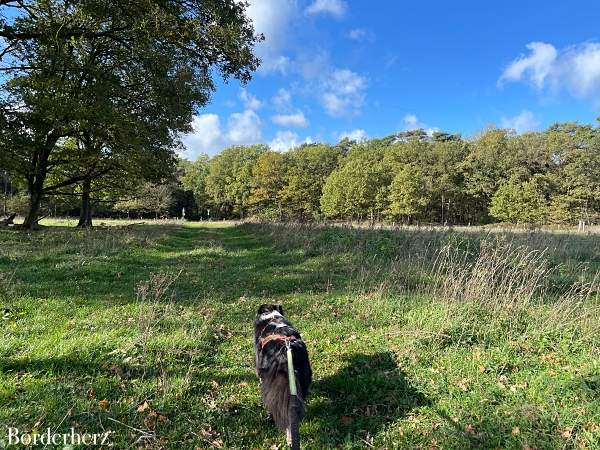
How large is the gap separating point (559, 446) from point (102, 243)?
43.8ft

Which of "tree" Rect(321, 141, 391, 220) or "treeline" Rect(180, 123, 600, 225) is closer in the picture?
"treeline" Rect(180, 123, 600, 225)

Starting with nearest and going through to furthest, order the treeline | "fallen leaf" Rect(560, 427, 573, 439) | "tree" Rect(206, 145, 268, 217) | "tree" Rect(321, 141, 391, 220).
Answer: "fallen leaf" Rect(560, 427, 573, 439)
the treeline
"tree" Rect(321, 141, 391, 220)
"tree" Rect(206, 145, 268, 217)

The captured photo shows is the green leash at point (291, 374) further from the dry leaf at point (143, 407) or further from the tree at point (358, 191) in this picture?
the tree at point (358, 191)

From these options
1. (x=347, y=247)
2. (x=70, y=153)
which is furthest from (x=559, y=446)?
(x=70, y=153)

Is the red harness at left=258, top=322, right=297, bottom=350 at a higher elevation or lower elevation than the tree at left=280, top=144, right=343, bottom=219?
lower

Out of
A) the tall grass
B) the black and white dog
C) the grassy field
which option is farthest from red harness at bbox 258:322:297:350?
the tall grass

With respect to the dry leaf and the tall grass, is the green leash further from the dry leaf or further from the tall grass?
the tall grass

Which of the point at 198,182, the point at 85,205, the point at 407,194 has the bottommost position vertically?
the point at 85,205

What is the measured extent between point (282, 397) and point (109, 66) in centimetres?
1757

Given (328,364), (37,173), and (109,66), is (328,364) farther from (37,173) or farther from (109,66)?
(37,173)

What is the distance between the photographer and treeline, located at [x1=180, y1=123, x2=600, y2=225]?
1796 inches

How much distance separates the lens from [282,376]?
3.01m

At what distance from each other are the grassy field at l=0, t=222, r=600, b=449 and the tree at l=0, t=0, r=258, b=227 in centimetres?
731

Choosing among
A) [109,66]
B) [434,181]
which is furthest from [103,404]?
[434,181]
